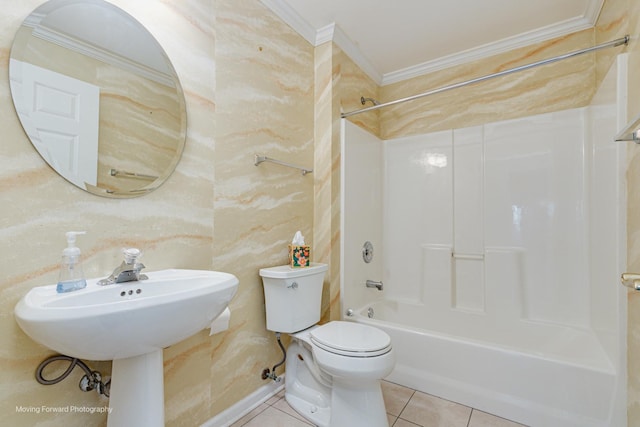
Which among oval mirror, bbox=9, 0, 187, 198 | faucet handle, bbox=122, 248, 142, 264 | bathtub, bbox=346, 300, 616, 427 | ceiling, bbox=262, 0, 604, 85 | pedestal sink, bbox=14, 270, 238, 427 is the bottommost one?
bathtub, bbox=346, 300, 616, 427

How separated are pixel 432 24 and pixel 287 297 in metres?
2.02

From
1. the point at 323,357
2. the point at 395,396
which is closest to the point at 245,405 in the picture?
the point at 323,357

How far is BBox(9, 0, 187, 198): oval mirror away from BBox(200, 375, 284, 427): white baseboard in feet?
3.73

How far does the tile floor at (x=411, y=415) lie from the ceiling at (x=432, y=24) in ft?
7.53

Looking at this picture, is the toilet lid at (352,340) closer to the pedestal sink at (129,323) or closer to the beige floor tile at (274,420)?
the beige floor tile at (274,420)

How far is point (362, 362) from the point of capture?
1281 millimetres

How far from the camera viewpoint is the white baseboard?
1438 mm

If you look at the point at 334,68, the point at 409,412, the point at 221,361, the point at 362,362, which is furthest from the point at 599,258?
the point at 221,361

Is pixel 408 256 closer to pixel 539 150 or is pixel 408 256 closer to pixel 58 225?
pixel 539 150

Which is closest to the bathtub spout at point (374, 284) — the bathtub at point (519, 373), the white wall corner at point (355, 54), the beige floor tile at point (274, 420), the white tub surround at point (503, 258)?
the white tub surround at point (503, 258)

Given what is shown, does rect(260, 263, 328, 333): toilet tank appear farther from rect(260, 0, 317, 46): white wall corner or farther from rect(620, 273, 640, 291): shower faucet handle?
rect(260, 0, 317, 46): white wall corner

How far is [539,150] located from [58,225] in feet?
8.71

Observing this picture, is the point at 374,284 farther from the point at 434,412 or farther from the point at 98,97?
the point at 98,97

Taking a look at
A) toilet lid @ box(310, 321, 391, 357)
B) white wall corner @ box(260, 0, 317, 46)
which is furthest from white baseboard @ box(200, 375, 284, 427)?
white wall corner @ box(260, 0, 317, 46)
